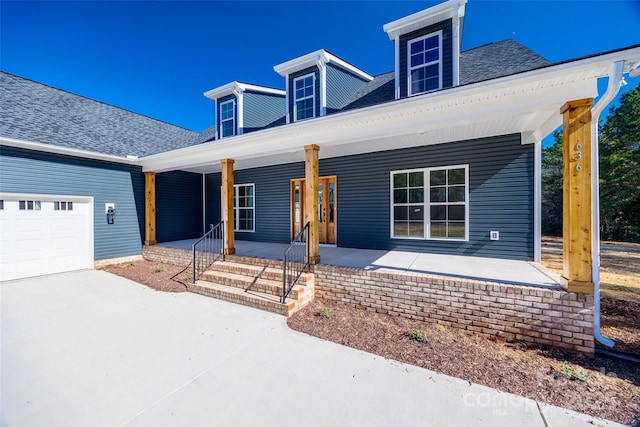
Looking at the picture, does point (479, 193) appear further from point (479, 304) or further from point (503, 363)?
point (503, 363)

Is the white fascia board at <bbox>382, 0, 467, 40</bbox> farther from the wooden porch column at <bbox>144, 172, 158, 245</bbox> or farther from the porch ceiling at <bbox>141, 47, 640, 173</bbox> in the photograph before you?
the wooden porch column at <bbox>144, 172, 158, 245</bbox>

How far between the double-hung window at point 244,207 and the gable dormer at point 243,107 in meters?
1.90

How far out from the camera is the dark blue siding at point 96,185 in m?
6.06

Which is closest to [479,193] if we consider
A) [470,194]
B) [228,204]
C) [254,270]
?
[470,194]

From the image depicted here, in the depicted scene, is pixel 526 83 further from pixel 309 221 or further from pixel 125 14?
pixel 125 14

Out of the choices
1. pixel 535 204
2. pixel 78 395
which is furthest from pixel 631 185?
pixel 78 395

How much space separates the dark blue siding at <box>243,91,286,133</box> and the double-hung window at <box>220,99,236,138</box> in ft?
1.48

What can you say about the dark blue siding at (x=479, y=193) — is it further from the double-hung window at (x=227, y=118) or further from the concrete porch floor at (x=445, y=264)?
the double-hung window at (x=227, y=118)

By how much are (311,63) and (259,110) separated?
2.66m

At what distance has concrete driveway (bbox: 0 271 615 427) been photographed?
7.16 feet

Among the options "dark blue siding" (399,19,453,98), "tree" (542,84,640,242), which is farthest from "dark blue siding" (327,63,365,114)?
"tree" (542,84,640,242)

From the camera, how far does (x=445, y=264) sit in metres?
5.10

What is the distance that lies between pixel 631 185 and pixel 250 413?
17.6 m

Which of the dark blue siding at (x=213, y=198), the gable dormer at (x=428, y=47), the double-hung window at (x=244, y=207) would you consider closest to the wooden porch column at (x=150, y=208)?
the dark blue siding at (x=213, y=198)
